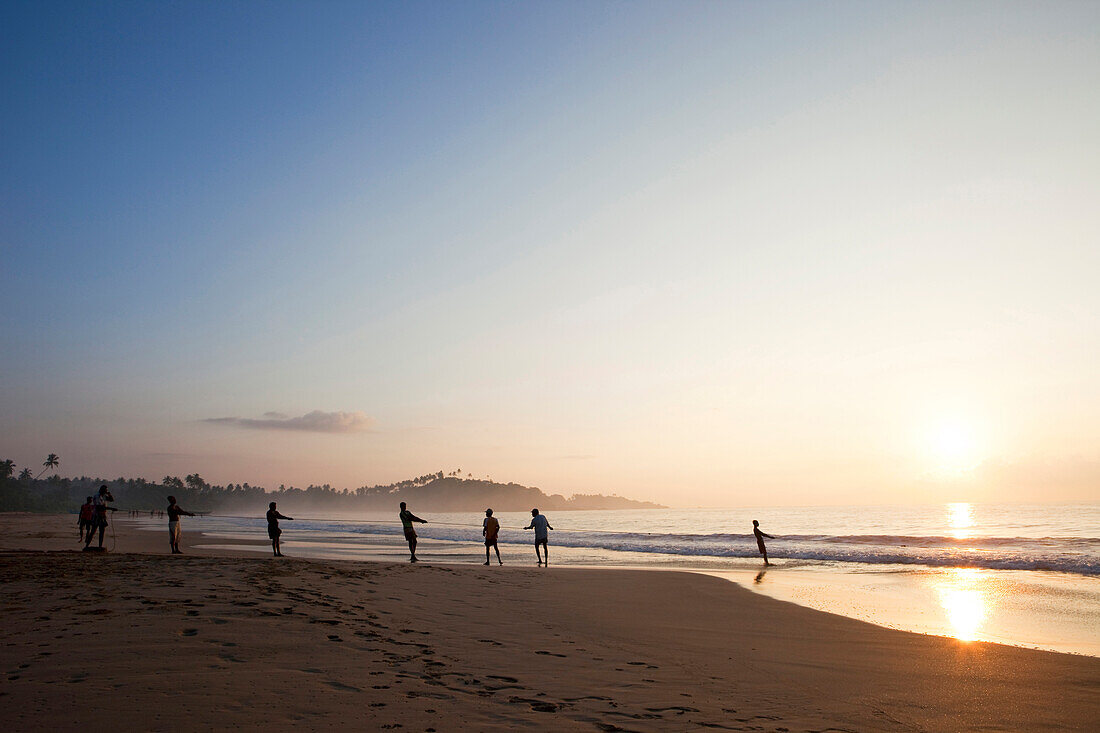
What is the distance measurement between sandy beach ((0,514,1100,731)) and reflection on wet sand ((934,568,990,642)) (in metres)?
1.99

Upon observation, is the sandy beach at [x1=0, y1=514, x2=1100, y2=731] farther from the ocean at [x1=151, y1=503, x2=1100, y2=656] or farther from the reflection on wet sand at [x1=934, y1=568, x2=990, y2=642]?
A: the ocean at [x1=151, y1=503, x2=1100, y2=656]

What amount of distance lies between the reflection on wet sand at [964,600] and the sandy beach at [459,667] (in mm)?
1987

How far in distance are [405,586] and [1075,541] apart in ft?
140

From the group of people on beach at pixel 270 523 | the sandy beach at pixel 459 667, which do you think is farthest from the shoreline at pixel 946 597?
the group of people on beach at pixel 270 523

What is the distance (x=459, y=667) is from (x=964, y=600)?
14.5m

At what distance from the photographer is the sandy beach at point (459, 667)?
18.3 ft

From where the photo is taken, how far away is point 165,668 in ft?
20.8

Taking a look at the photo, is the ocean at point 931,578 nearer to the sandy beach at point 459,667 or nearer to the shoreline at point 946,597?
the shoreline at point 946,597

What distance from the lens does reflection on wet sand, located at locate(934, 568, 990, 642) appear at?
1183 centimetres

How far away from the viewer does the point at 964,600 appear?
51.6 ft

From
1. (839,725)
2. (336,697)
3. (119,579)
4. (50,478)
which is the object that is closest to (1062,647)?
(839,725)

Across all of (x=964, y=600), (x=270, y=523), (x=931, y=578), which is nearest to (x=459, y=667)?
(x=964, y=600)

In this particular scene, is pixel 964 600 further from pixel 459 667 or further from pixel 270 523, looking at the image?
pixel 270 523

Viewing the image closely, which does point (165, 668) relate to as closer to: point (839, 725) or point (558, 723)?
point (558, 723)
